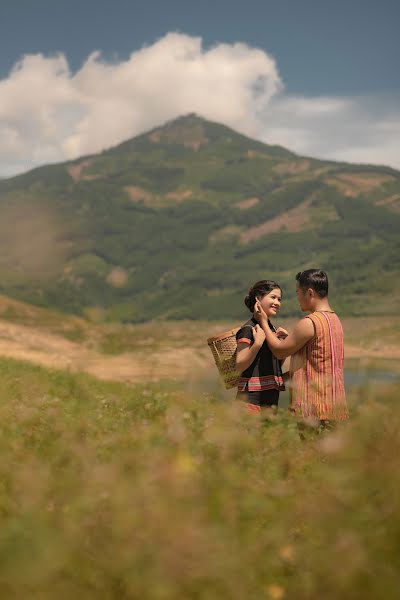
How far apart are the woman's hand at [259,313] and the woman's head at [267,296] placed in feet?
0.48

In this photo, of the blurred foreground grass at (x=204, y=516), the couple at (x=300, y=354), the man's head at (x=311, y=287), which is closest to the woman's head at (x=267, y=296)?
the couple at (x=300, y=354)

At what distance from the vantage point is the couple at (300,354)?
623 cm

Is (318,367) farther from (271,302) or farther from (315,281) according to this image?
(271,302)

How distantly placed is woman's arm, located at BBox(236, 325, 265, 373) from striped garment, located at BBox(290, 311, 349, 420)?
A: 17.5 inches

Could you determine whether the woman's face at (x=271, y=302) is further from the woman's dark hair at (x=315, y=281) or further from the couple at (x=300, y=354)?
the woman's dark hair at (x=315, y=281)

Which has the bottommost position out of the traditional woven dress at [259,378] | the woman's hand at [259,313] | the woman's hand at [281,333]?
the traditional woven dress at [259,378]

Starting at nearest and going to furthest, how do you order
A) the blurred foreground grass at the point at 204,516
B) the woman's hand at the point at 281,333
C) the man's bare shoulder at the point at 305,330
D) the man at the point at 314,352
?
the blurred foreground grass at the point at 204,516, the man at the point at 314,352, the man's bare shoulder at the point at 305,330, the woman's hand at the point at 281,333

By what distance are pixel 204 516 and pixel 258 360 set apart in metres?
3.75

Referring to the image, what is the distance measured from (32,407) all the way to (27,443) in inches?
47.7

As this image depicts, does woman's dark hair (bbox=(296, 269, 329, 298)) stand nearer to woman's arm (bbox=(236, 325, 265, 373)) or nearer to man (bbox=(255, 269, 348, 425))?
man (bbox=(255, 269, 348, 425))

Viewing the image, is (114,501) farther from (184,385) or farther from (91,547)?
(184,385)

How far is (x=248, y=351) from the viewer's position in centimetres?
685

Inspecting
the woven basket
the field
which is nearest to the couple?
the woven basket

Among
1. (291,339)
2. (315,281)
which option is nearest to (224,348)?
(291,339)
